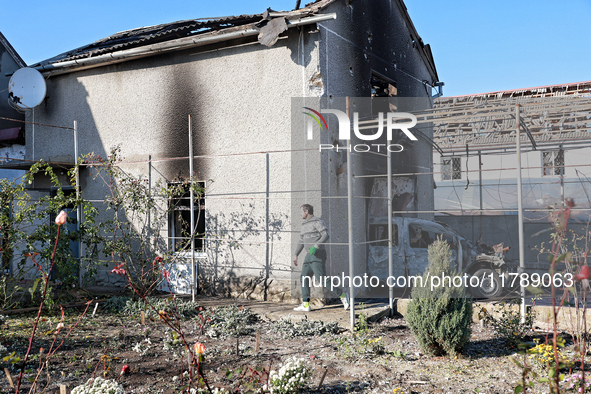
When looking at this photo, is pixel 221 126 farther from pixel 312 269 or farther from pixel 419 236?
pixel 419 236

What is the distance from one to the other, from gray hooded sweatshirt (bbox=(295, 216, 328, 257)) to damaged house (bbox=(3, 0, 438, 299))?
2.07 feet

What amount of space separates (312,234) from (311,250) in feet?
0.94

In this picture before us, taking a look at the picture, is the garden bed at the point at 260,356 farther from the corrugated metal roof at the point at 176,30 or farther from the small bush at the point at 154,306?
the corrugated metal roof at the point at 176,30

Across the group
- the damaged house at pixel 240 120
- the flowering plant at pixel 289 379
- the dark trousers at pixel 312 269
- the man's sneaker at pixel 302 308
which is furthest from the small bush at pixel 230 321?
the flowering plant at pixel 289 379

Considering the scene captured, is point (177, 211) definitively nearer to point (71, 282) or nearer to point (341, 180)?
point (71, 282)

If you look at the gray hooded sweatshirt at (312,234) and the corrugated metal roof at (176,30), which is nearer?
the gray hooded sweatshirt at (312,234)

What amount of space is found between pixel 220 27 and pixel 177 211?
389 cm

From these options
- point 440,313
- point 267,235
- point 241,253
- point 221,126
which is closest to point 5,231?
point 241,253

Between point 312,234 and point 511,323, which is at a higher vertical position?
point 312,234

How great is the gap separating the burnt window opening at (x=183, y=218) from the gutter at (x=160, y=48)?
274cm

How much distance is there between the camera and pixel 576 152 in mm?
19781

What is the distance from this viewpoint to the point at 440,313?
18.3 feet

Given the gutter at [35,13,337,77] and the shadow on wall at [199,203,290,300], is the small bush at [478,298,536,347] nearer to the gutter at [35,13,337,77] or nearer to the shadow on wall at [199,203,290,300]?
the shadow on wall at [199,203,290,300]

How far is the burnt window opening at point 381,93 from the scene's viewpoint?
1108 centimetres
